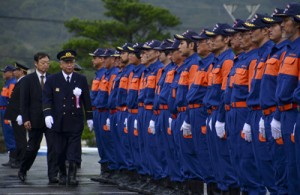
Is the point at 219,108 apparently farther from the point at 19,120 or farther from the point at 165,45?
the point at 19,120

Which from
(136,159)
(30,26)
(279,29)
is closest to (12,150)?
(136,159)

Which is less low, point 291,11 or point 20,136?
point 291,11

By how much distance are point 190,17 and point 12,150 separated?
1725 inches

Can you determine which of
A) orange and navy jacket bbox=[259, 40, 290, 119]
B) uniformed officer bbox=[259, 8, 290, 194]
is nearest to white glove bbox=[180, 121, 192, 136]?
uniformed officer bbox=[259, 8, 290, 194]

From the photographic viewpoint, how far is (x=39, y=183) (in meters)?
16.6

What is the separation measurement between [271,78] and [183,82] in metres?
2.94

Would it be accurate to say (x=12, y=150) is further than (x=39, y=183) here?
Yes

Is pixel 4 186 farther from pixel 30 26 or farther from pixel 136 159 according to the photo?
pixel 30 26

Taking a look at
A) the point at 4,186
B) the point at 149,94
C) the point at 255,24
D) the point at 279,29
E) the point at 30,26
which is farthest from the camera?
the point at 30,26

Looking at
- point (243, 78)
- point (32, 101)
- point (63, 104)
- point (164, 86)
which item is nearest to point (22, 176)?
point (32, 101)

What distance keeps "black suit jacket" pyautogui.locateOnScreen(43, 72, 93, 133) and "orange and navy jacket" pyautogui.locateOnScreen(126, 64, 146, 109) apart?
3.36ft

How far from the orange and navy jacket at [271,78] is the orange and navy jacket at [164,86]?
346 cm

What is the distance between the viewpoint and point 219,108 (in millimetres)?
11922

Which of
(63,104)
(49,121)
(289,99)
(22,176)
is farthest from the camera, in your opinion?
(22,176)
